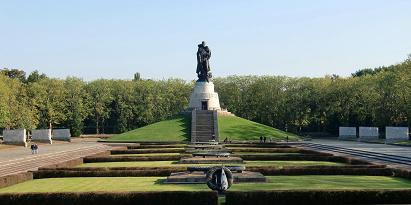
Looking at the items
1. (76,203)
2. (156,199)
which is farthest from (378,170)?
(76,203)

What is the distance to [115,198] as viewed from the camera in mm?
15344

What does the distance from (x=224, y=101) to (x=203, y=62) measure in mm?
25242

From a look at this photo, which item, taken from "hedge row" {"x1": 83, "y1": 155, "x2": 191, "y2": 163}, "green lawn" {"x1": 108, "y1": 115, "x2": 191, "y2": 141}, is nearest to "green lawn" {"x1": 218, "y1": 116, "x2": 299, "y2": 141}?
"green lawn" {"x1": 108, "y1": 115, "x2": 191, "y2": 141}

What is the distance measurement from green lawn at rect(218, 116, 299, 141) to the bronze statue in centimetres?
674

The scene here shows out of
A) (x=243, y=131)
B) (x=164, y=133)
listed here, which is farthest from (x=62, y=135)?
(x=243, y=131)

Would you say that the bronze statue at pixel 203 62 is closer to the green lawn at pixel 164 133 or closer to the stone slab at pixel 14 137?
the green lawn at pixel 164 133

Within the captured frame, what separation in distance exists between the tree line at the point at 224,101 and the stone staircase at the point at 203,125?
80.0 feet

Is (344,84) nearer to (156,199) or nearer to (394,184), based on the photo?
(394,184)

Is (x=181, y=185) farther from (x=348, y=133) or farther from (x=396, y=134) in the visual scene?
(x=348, y=133)

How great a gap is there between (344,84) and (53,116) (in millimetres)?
46464

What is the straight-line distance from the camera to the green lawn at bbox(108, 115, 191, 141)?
60.5 meters

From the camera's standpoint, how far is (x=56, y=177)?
966 inches

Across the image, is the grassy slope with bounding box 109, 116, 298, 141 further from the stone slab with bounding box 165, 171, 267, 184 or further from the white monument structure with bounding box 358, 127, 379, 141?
the stone slab with bounding box 165, 171, 267, 184

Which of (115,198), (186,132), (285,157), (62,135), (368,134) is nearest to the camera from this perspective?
(115,198)
